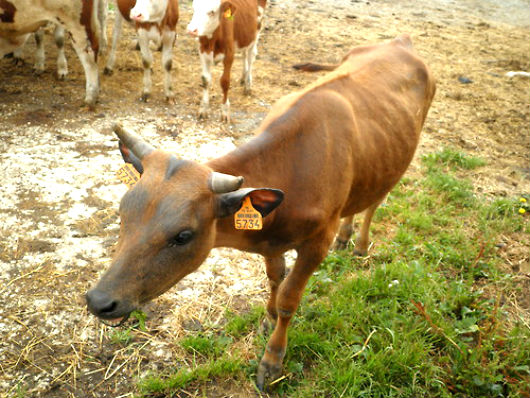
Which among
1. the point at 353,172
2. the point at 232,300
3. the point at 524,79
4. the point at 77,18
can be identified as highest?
the point at 77,18

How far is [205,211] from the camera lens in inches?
83.7

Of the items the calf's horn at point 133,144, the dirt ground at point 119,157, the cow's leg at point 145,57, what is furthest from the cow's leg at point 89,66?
the calf's horn at point 133,144

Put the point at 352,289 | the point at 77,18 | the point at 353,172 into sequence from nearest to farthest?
the point at 353,172, the point at 352,289, the point at 77,18

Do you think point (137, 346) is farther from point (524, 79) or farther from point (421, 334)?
point (524, 79)

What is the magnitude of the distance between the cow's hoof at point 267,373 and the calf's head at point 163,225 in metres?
1.15

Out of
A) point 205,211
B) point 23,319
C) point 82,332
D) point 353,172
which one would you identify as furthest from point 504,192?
point 23,319

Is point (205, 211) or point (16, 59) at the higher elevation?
point (205, 211)

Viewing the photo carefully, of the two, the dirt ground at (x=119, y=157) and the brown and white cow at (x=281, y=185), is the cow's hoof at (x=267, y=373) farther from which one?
the dirt ground at (x=119, y=157)

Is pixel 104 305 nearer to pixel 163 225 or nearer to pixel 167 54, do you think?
pixel 163 225

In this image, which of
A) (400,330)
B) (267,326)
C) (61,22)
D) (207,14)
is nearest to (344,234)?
(400,330)

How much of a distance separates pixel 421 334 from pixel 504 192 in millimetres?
2866

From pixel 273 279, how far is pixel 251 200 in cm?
123

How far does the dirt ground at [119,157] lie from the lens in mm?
3049

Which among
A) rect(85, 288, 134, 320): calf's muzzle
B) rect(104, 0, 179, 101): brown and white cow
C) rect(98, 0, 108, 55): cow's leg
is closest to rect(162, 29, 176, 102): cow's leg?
rect(104, 0, 179, 101): brown and white cow
